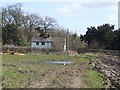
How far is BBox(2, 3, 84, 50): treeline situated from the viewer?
8838 cm

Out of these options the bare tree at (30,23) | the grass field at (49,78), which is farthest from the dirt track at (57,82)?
the bare tree at (30,23)

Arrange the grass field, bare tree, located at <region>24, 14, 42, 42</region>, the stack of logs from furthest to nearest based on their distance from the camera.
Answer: bare tree, located at <region>24, 14, 42, 42</region>
the stack of logs
the grass field

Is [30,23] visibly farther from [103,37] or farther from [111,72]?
[111,72]

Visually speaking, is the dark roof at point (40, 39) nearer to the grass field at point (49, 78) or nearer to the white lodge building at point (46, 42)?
the white lodge building at point (46, 42)

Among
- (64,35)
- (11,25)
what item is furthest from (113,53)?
(64,35)

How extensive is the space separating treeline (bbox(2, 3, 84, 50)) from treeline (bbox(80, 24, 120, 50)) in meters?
4.50

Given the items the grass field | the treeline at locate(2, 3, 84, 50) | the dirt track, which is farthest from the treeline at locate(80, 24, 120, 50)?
the dirt track

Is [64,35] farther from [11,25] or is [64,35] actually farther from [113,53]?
[113,53]

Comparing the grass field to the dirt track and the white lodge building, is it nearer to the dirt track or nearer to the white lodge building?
the dirt track

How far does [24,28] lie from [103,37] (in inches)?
862

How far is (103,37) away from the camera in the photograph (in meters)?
89.2

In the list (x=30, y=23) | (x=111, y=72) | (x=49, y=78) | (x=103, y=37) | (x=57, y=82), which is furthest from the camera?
(x=30, y=23)

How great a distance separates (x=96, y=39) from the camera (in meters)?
92.2

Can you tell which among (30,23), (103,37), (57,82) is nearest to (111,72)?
(57,82)
